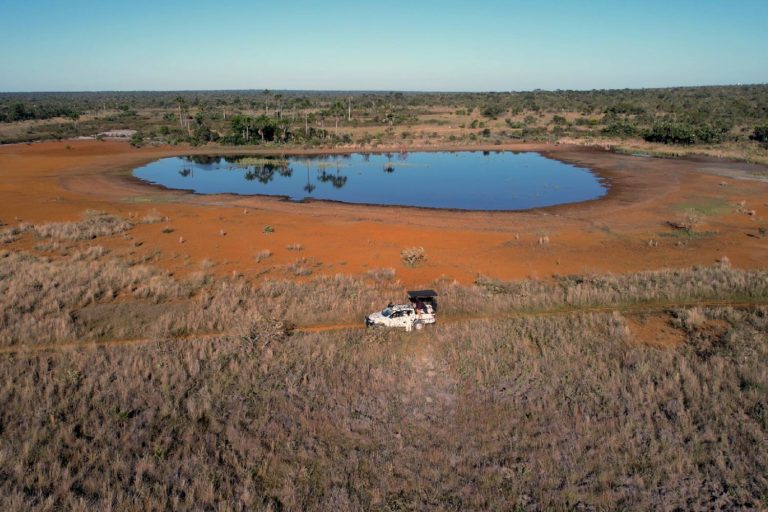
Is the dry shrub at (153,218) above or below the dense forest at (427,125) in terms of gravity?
below

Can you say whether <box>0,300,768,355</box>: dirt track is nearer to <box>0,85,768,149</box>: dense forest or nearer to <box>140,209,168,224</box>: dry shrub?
<box>140,209,168,224</box>: dry shrub

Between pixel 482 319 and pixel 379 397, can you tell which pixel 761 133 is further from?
pixel 379 397

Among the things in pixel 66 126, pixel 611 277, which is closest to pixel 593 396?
pixel 611 277

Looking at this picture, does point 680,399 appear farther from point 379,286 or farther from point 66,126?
point 66,126

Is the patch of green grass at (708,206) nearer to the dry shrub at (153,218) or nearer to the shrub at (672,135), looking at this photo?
the shrub at (672,135)

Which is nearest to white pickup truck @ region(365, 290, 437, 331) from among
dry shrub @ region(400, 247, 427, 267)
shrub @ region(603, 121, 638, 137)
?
dry shrub @ region(400, 247, 427, 267)

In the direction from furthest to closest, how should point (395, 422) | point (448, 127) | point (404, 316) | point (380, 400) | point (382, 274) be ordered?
point (448, 127), point (382, 274), point (404, 316), point (380, 400), point (395, 422)

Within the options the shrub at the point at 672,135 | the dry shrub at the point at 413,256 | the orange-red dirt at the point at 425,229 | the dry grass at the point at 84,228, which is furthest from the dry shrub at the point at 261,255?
the shrub at the point at 672,135

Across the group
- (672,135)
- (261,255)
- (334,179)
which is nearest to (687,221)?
(261,255)
